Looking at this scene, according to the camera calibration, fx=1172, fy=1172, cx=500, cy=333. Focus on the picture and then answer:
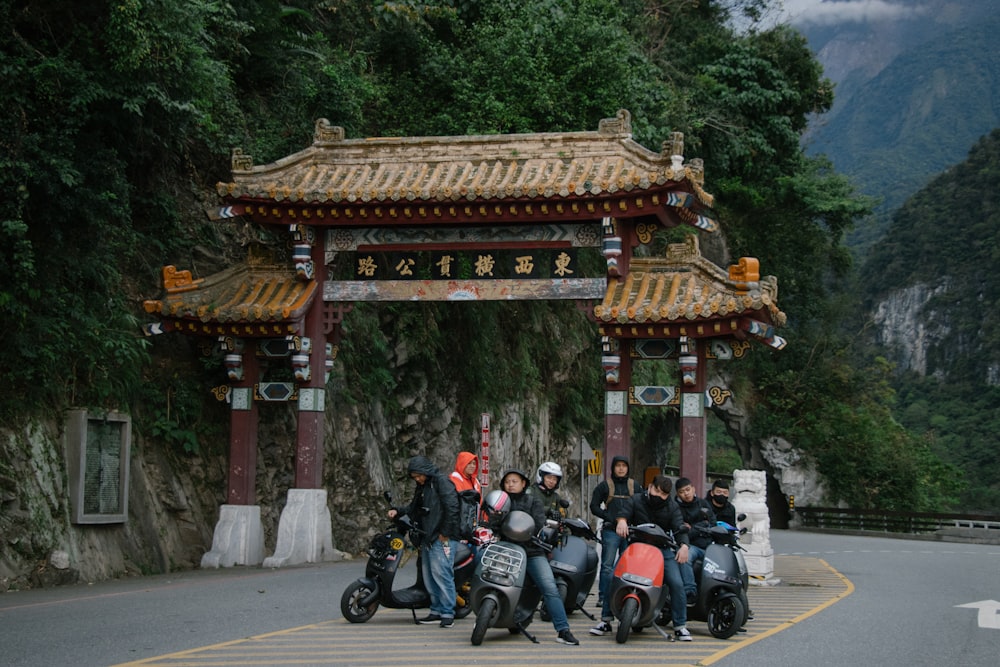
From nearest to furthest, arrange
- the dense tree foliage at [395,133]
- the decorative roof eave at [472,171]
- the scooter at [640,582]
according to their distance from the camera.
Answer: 1. the scooter at [640,582]
2. the dense tree foliage at [395,133]
3. the decorative roof eave at [472,171]

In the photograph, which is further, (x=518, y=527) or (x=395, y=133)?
(x=395, y=133)

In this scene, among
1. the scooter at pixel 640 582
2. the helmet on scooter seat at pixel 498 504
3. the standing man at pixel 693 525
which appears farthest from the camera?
the standing man at pixel 693 525

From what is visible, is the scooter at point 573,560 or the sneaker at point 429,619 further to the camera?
the sneaker at point 429,619

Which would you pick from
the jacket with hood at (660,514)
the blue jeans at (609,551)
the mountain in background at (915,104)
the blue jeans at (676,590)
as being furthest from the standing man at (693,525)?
the mountain in background at (915,104)

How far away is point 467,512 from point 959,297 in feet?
186

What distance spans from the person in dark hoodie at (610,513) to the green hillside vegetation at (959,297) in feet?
157

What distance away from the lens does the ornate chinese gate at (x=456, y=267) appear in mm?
16625

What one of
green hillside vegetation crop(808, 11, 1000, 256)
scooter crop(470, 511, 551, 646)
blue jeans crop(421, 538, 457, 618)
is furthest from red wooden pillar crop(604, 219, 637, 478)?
green hillside vegetation crop(808, 11, 1000, 256)

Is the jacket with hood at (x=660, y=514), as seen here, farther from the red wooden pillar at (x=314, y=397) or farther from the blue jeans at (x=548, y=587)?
the red wooden pillar at (x=314, y=397)

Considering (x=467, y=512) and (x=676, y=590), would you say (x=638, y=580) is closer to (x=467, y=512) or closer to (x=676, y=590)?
(x=676, y=590)

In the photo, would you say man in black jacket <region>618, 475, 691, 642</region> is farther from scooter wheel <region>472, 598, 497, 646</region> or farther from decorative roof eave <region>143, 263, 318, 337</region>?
decorative roof eave <region>143, 263, 318, 337</region>

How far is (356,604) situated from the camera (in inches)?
422

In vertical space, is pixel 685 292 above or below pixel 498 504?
above

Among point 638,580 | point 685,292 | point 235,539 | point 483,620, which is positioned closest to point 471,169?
point 685,292
